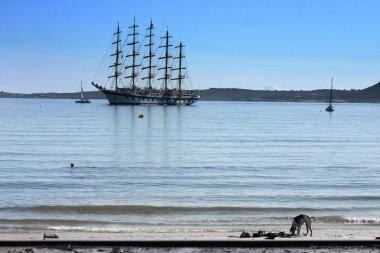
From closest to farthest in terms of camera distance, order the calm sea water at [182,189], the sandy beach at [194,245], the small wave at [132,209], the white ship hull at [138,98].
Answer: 1. the sandy beach at [194,245]
2. the calm sea water at [182,189]
3. the small wave at [132,209]
4. the white ship hull at [138,98]

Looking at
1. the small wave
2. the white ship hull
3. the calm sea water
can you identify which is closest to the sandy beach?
the calm sea water

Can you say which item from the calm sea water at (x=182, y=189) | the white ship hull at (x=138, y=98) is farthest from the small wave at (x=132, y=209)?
the white ship hull at (x=138, y=98)

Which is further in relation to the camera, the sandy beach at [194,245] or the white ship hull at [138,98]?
the white ship hull at [138,98]

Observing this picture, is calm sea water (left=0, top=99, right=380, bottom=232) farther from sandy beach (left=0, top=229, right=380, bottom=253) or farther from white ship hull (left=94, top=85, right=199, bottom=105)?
white ship hull (left=94, top=85, right=199, bottom=105)

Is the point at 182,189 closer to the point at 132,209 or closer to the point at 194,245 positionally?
the point at 132,209

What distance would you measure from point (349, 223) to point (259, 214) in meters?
2.76

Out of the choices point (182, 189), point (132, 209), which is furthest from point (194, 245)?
point (182, 189)

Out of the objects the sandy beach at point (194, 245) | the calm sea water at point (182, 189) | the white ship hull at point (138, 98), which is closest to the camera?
the sandy beach at point (194, 245)

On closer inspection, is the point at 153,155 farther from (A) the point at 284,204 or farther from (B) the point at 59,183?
(A) the point at 284,204

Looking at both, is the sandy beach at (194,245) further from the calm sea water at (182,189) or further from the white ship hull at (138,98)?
the white ship hull at (138,98)

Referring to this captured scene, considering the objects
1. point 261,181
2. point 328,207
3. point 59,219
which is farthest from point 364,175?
point 59,219

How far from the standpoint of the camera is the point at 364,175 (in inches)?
1156

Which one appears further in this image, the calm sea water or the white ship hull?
the white ship hull

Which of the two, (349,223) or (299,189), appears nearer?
(349,223)
